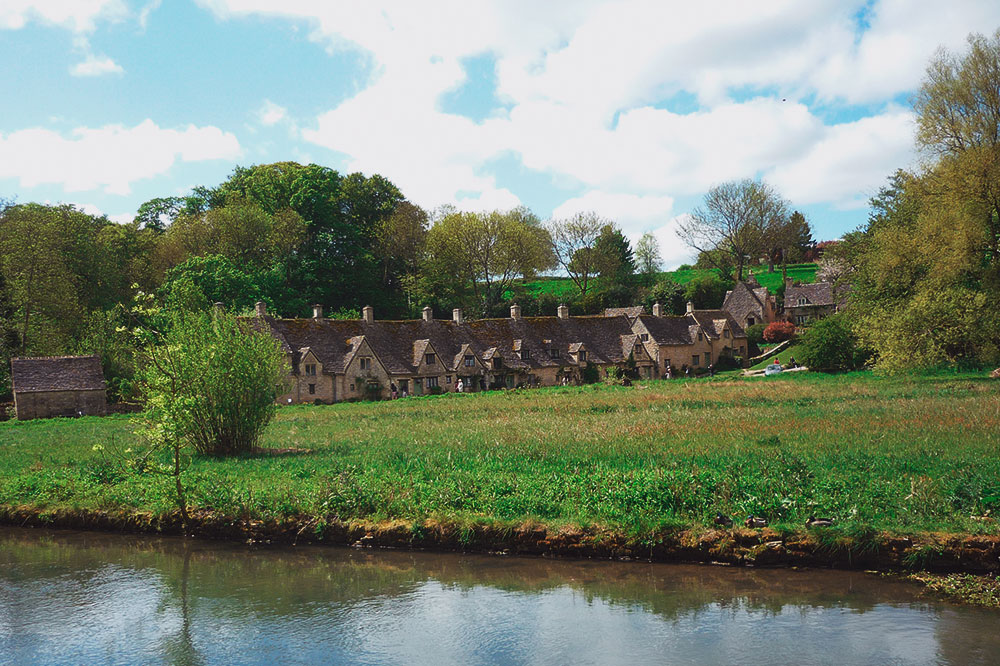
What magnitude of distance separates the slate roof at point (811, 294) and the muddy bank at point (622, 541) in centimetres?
8282

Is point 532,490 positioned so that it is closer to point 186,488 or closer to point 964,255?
point 186,488

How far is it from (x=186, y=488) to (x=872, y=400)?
31271 mm

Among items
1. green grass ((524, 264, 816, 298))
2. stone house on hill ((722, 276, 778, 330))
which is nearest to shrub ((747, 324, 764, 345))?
stone house on hill ((722, 276, 778, 330))

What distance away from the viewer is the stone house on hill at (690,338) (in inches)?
3130

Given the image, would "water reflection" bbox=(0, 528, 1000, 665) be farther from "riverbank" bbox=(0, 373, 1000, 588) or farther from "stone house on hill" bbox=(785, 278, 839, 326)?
"stone house on hill" bbox=(785, 278, 839, 326)

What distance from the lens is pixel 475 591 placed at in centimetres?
1536

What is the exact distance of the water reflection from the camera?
1208cm

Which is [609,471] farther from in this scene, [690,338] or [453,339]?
[690,338]

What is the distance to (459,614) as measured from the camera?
14.0m

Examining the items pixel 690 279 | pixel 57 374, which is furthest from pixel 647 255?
pixel 57 374

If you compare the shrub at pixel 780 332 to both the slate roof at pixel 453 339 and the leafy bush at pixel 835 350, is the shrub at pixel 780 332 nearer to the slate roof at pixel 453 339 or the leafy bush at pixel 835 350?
the slate roof at pixel 453 339

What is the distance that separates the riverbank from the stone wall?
22.1 metres

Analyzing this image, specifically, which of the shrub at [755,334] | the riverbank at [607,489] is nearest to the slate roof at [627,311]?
the shrub at [755,334]

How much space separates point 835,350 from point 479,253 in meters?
43.4
